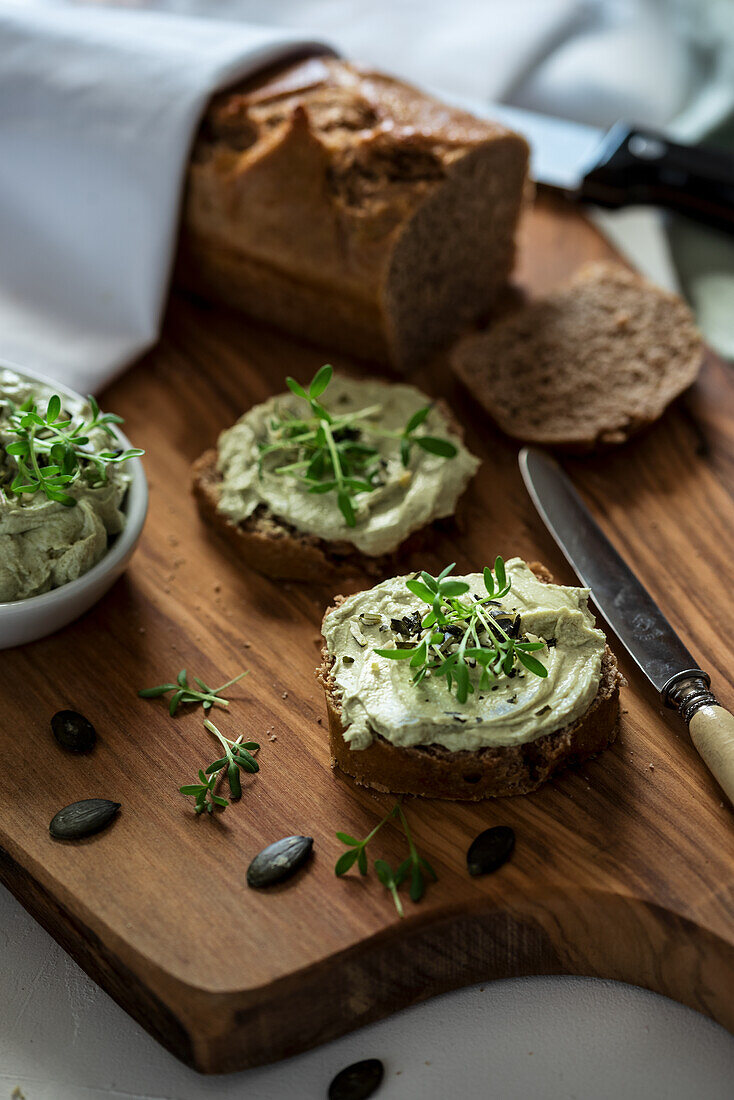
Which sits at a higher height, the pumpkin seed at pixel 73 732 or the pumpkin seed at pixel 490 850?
the pumpkin seed at pixel 490 850

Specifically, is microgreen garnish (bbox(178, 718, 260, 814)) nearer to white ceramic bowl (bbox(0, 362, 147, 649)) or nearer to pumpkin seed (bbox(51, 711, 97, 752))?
pumpkin seed (bbox(51, 711, 97, 752))

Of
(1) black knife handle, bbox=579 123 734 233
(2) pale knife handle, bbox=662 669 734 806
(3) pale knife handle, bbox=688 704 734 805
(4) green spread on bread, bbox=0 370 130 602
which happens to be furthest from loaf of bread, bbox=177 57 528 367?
(3) pale knife handle, bbox=688 704 734 805

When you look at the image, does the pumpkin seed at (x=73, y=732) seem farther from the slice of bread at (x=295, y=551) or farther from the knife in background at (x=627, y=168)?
the knife in background at (x=627, y=168)

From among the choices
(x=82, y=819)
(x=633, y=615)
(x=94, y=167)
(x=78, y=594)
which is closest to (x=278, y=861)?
(x=82, y=819)

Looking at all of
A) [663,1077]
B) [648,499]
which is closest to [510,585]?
[648,499]

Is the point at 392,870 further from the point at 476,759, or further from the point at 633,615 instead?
the point at 633,615

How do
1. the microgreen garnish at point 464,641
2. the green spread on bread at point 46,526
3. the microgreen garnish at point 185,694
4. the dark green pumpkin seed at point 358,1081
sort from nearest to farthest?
1. the dark green pumpkin seed at point 358,1081
2. the microgreen garnish at point 464,641
3. the green spread on bread at point 46,526
4. the microgreen garnish at point 185,694

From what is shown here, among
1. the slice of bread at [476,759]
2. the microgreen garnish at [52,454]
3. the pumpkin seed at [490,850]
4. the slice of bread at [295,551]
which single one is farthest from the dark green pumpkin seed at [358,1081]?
the microgreen garnish at [52,454]

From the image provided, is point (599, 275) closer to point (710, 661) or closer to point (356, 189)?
point (356, 189)
